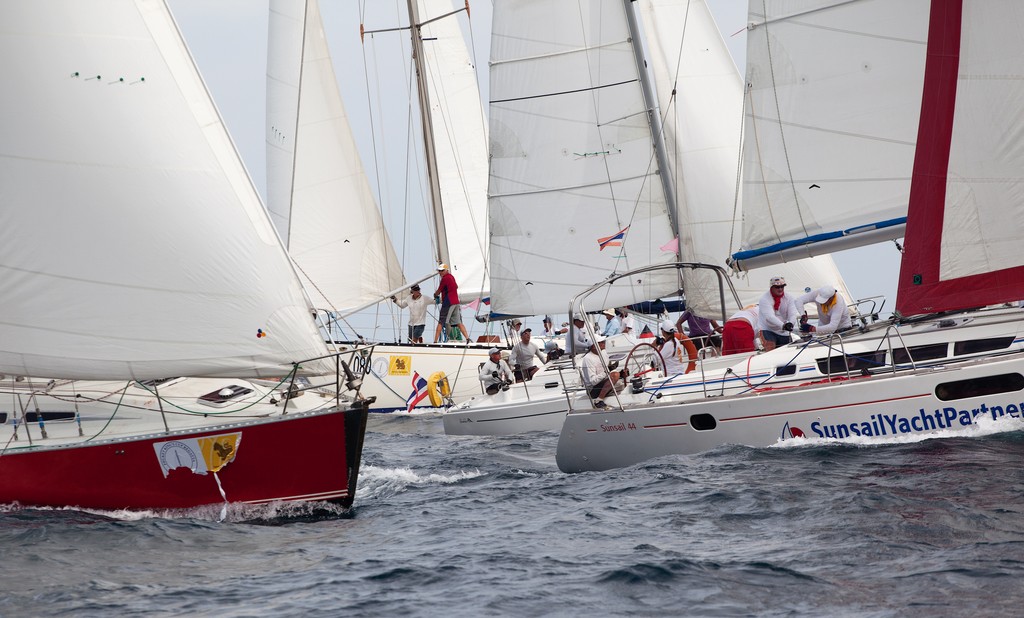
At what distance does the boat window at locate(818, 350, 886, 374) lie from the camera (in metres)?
11.0

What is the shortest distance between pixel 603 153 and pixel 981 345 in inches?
432

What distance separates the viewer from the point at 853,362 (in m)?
11.1

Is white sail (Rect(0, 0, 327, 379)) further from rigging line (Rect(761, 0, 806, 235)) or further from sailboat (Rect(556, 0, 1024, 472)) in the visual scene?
rigging line (Rect(761, 0, 806, 235))

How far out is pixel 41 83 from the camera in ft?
33.0

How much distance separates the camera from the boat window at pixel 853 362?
10961 millimetres

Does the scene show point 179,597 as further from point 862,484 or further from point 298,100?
point 298,100

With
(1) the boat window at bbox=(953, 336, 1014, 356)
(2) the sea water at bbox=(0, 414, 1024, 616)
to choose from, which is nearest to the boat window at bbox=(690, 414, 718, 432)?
(2) the sea water at bbox=(0, 414, 1024, 616)

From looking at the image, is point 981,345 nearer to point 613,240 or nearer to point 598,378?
point 598,378

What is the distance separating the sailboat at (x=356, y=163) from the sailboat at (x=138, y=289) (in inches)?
608

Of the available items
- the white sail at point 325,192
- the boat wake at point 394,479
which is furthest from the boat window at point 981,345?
the white sail at point 325,192

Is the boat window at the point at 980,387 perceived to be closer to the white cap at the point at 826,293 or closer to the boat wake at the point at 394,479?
the white cap at the point at 826,293

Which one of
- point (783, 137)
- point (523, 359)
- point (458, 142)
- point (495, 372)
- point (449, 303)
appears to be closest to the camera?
point (783, 137)

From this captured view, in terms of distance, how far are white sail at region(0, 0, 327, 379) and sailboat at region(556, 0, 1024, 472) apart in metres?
3.98

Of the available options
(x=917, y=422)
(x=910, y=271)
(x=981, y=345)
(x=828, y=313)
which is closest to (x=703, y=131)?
(x=828, y=313)
